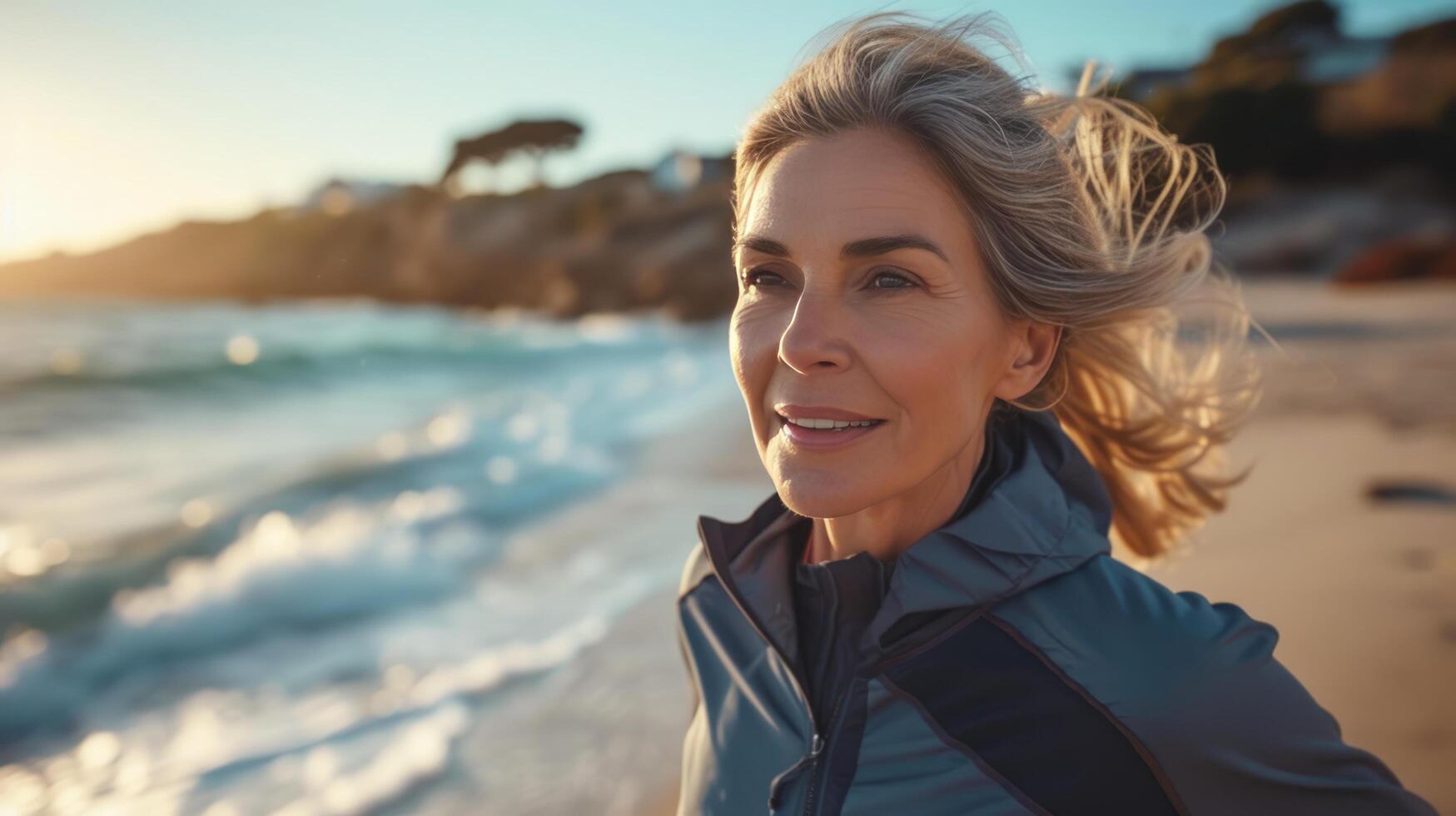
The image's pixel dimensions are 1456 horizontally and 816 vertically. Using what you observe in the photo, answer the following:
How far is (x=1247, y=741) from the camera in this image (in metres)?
1.40

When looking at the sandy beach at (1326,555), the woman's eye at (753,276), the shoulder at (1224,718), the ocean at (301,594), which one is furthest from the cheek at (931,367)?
the ocean at (301,594)

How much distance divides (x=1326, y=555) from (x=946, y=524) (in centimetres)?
359

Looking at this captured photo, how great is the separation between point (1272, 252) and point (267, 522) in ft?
68.8

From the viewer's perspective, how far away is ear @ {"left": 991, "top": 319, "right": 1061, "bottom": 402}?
1.88 meters

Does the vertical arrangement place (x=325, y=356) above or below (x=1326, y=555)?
above

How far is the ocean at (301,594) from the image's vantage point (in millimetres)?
4191

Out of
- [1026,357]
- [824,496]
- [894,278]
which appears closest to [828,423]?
[824,496]

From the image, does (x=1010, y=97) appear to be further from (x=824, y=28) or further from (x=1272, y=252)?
(x=1272, y=252)

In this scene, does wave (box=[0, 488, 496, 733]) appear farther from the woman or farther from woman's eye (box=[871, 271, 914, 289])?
woman's eye (box=[871, 271, 914, 289])

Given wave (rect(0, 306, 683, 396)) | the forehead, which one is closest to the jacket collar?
the forehead

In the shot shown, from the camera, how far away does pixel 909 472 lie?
1705 millimetres

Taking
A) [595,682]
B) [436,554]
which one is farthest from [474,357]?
[595,682]

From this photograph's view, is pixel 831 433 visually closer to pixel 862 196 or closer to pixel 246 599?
pixel 862 196

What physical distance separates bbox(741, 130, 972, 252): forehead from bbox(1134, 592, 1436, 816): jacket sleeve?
2.58 feet
